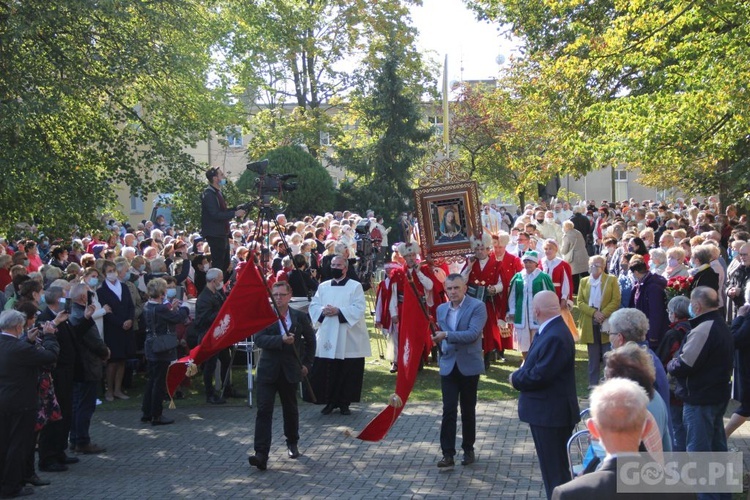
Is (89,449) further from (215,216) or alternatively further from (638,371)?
(638,371)

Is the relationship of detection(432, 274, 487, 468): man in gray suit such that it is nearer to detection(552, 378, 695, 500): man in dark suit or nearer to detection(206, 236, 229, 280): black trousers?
detection(552, 378, 695, 500): man in dark suit

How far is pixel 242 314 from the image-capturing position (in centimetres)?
1101

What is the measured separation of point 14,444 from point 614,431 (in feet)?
23.0

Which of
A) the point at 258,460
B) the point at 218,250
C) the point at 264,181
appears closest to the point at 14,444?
the point at 258,460

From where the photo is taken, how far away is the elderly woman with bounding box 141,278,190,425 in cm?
1252

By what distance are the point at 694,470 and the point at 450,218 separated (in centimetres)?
907

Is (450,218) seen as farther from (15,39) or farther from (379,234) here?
(379,234)

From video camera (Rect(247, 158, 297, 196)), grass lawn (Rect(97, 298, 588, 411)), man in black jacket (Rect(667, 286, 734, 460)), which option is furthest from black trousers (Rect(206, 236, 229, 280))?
man in black jacket (Rect(667, 286, 734, 460))

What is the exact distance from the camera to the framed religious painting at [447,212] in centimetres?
1406

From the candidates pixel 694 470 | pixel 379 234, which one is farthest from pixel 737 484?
pixel 379 234

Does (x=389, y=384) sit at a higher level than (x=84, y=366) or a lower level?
lower

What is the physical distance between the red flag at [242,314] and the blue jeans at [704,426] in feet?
15.4

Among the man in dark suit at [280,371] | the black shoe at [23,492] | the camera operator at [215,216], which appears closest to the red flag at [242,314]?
the man in dark suit at [280,371]

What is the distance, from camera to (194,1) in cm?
1822
